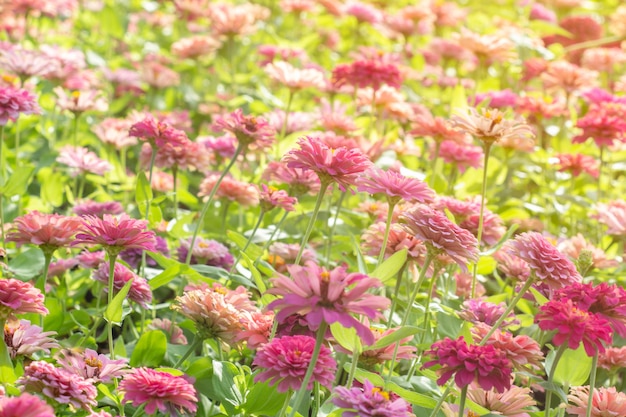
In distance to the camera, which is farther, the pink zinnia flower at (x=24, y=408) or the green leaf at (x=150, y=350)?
the green leaf at (x=150, y=350)

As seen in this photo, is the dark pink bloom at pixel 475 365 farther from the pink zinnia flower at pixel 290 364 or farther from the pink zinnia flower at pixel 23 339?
the pink zinnia flower at pixel 23 339

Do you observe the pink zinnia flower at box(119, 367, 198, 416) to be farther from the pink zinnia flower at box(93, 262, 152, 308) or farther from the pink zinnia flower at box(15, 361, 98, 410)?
the pink zinnia flower at box(93, 262, 152, 308)

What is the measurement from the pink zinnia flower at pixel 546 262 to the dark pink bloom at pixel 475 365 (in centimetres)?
18

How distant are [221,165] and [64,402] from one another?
137 cm

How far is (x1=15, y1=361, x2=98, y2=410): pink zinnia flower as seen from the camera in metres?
1.20

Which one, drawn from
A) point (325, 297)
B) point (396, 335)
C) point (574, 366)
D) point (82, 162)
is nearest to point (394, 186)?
point (396, 335)

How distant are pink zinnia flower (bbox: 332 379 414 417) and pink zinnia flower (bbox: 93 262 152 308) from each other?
0.50 m

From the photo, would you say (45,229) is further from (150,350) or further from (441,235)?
(441,235)

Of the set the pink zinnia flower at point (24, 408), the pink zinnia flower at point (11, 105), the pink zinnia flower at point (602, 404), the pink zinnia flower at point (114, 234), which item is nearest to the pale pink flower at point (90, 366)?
the pink zinnia flower at point (114, 234)

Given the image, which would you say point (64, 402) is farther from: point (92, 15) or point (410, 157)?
point (92, 15)

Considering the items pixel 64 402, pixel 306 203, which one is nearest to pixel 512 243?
pixel 64 402

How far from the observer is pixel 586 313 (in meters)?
1.29

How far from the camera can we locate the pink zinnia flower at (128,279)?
1.53m


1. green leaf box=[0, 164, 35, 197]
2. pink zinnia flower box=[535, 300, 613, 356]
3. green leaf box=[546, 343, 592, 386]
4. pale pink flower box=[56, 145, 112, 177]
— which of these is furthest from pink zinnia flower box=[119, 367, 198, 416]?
pale pink flower box=[56, 145, 112, 177]
